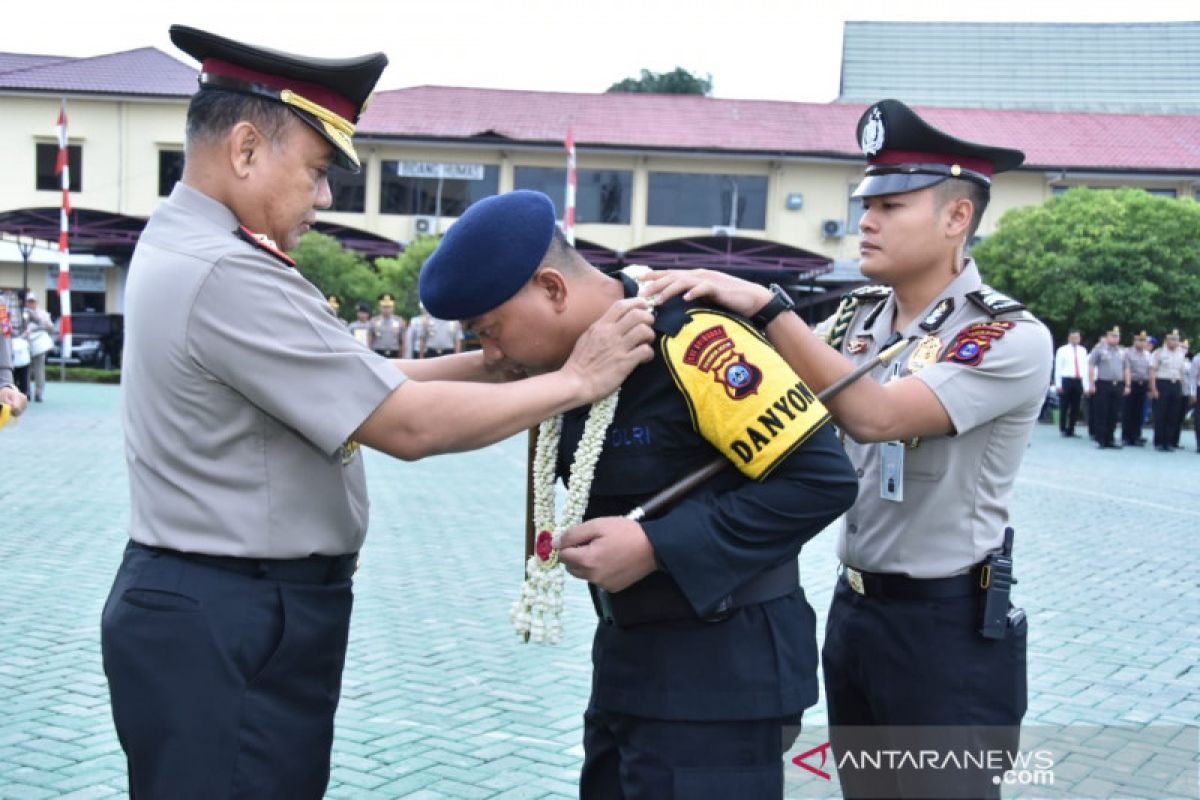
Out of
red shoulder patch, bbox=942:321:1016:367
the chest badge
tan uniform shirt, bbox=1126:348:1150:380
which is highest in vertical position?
red shoulder patch, bbox=942:321:1016:367

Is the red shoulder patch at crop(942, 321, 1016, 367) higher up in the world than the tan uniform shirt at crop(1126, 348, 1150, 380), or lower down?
higher up

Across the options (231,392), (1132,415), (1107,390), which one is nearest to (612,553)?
(231,392)

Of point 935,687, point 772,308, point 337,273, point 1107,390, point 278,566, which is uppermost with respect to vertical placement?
point 772,308

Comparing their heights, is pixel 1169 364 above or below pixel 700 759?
below

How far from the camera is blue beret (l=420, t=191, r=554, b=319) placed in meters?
2.22

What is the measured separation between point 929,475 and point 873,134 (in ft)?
2.93

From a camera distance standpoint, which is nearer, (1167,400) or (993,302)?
(993,302)

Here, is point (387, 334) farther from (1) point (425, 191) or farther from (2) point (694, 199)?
(2) point (694, 199)

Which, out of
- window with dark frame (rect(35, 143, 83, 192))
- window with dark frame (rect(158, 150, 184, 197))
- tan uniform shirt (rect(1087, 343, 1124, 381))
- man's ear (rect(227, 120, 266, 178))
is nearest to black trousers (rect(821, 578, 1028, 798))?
man's ear (rect(227, 120, 266, 178))

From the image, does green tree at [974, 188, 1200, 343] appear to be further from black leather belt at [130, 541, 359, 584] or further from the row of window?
black leather belt at [130, 541, 359, 584]

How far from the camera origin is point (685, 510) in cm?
220

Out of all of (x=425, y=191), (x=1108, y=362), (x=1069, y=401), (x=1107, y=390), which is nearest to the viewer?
(x=1107, y=390)

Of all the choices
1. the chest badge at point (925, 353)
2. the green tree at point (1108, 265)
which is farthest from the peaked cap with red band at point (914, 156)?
the green tree at point (1108, 265)

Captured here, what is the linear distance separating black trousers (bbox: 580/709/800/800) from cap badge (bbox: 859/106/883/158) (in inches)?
58.0
